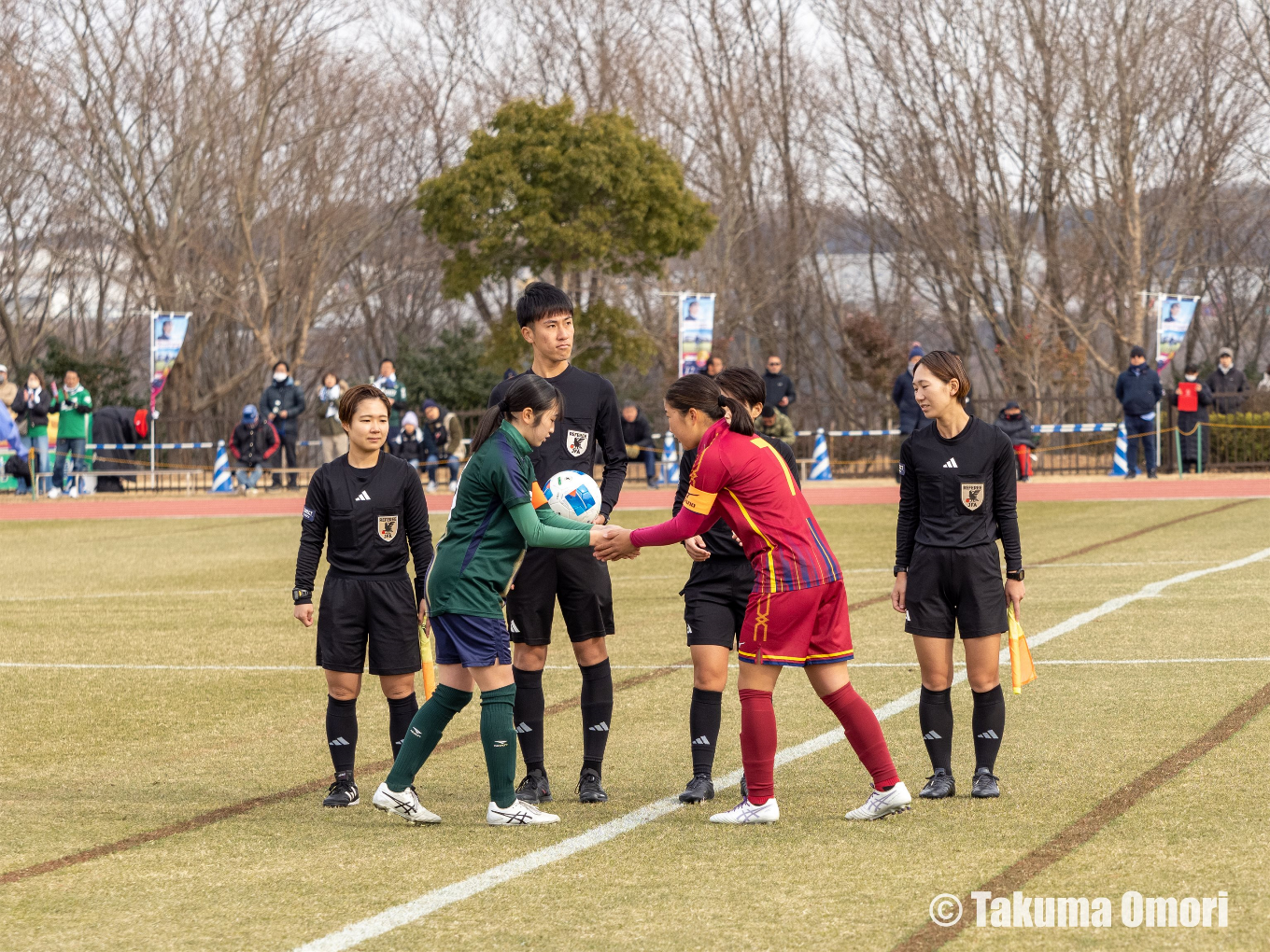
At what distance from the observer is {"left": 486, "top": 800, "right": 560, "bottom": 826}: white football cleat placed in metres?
5.96

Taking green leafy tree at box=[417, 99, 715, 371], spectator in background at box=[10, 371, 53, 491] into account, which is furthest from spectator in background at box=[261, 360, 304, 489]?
green leafy tree at box=[417, 99, 715, 371]

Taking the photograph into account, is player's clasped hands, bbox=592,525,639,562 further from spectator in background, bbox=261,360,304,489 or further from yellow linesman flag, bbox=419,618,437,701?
spectator in background, bbox=261,360,304,489

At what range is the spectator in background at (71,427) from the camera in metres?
28.0

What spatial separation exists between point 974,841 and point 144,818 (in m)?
3.23

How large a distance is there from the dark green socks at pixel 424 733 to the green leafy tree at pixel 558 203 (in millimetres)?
27598

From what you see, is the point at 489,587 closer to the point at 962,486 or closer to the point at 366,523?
the point at 366,523

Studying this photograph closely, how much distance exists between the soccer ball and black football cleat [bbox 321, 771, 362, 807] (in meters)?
1.43

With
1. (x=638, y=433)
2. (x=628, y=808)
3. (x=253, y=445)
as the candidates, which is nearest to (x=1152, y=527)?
(x=638, y=433)

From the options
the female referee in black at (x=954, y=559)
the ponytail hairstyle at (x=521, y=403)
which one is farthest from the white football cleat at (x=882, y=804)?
the ponytail hairstyle at (x=521, y=403)

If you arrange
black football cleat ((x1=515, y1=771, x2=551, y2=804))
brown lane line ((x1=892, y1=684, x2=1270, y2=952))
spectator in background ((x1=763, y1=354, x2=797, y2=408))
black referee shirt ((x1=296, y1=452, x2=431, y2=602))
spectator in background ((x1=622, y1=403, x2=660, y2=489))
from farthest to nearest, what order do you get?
spectator in background ((x1=622, y1=403, x2=660, y2=489)) < spectator in background ((x1=763, y1=354, x2=797, y2=408)) < black referee shirt ((x1=296, y1=452, x2=431, y2=602)) < black football cleat ((x1=515, y1=771, x2=551, y2=804)) < brown lane line ((x1=892, y1=684, x2=1270, y2=952))

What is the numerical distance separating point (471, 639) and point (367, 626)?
851mm

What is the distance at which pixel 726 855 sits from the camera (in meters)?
5.41

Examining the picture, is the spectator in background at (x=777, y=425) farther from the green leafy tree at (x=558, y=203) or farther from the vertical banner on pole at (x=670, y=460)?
the green leafy tree at (x=558, y=203)

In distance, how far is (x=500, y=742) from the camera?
602 centimetres
